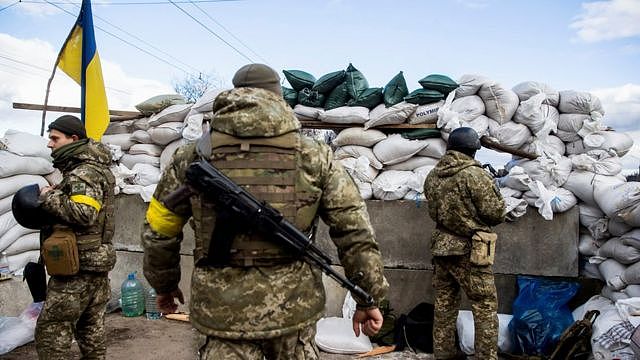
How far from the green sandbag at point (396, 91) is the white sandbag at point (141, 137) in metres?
2.71

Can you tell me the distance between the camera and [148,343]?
4.22 meters

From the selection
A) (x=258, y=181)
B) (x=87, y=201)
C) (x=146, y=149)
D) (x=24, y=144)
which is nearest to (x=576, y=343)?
(x=258, y=181)

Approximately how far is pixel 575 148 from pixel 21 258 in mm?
5454

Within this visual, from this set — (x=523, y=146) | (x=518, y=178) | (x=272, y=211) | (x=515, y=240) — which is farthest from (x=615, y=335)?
(x=272, y=211)

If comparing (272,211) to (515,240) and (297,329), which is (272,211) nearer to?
(297,329)

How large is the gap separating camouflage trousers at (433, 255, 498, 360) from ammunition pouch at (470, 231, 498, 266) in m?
0.08

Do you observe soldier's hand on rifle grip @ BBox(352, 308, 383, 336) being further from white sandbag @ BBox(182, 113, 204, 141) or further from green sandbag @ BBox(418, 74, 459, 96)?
white sandbag @ BBox(182, 113, 204, 141)

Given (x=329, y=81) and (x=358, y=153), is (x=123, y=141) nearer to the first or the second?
(x=329, y=81)

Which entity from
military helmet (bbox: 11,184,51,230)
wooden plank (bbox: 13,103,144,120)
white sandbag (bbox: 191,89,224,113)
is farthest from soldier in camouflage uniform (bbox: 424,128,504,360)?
wooden plank (bbox: 13,103,144,120)

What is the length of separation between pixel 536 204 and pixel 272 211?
3130 millimetres

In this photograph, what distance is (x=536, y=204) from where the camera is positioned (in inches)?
163

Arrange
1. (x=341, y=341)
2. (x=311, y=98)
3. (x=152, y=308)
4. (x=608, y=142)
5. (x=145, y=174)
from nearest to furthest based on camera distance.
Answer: (x=341, y=341) → (x=608, y=142) → (x=152, y=308) → (x=311, y=98) → (x=145, y=174)

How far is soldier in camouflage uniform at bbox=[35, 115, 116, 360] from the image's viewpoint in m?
2.87

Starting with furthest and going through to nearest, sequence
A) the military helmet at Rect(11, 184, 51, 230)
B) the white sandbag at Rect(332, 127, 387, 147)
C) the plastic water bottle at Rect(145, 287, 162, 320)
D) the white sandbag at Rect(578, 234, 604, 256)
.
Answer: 1. the plastic water bottle at Rect(145, 287, 162, 320)
2. the white sandbag at Rect(332, 127, 387, 147)
3. the white sandbag at Rect(578, 234, 604, 256)
4. the military helmet at Rect(11, 184, 51, 230)
